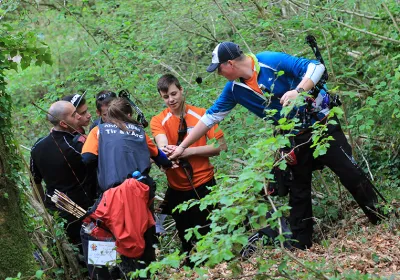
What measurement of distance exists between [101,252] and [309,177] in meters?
2.12

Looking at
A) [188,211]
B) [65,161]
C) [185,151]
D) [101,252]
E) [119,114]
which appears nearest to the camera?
[101,252]

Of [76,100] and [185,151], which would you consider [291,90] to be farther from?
[76,100]

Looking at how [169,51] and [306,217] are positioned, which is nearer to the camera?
[306,217]

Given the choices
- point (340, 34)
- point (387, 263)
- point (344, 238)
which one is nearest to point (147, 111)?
point (340, 34)

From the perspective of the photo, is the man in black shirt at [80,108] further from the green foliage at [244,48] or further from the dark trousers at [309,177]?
the dark trousers at [309,177]

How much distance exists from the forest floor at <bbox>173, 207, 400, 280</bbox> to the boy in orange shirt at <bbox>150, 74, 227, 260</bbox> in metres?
1.00

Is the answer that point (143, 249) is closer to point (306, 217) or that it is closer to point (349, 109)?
point (306, 217)

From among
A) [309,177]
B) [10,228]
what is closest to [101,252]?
[10,228]

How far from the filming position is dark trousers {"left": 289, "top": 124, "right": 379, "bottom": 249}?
560 cm

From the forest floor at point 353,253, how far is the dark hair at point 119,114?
148 cm

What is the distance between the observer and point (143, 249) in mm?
5352

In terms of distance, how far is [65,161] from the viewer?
6074 mm

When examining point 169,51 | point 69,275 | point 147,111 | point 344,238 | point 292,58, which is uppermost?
point 292,58

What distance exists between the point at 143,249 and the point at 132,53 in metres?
3.32
